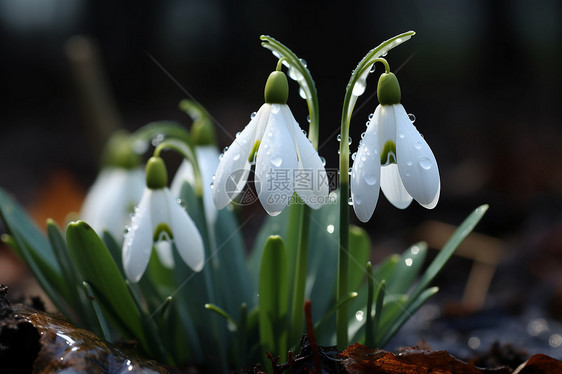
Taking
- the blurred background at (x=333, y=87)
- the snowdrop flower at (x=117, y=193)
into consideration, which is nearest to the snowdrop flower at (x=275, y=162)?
the snowdrop flower at (x=117, y=193)

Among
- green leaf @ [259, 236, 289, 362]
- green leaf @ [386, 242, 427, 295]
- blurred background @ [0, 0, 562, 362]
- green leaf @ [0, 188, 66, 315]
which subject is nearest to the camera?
green leaf @ [259, 236, 289, 362]

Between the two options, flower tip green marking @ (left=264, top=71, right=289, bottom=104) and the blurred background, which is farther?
the blurred background

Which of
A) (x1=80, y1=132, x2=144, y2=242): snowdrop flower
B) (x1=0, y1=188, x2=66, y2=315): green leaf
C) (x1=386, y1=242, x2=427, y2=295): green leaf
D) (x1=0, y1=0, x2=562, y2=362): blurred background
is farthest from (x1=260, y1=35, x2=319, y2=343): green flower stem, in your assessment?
(x1=0, y1=0, x2=562, y2=362): blurred background

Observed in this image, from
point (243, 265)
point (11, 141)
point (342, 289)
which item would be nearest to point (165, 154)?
point (11, 141)

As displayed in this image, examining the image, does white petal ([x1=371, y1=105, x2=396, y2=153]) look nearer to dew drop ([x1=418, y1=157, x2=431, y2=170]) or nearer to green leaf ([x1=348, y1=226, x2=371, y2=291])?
dew drop ([x1=418, y1=157, x2=431, y2=170])

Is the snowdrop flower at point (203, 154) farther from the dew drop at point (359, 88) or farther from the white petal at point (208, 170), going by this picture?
the dew drop at point (359, 88)

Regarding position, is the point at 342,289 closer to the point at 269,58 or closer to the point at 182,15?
the point at 269,58
